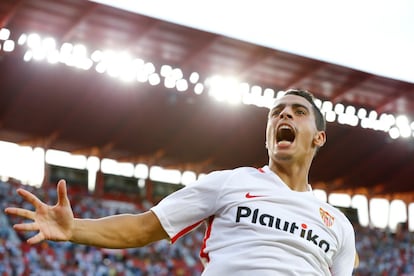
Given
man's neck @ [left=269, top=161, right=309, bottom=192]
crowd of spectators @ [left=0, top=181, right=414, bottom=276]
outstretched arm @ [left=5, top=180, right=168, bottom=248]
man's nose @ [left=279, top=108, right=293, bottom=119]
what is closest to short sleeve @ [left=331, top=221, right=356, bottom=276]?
man's neck @ [left=269, top=161, right=309, bottom=192]

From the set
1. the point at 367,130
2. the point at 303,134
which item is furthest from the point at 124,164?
the point at 303,134

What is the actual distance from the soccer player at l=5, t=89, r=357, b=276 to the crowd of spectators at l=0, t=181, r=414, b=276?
12.3 m

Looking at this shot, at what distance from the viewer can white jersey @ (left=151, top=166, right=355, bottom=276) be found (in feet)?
8.43

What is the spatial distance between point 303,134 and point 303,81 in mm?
21645

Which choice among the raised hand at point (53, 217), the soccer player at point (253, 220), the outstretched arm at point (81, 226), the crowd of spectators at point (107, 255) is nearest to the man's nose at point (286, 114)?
the soccer player at point (253, 220)

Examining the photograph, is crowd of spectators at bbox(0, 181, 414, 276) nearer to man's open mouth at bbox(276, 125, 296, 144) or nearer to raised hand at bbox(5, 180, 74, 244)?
man's open mouth at bbox(276, 125, 296, 144)

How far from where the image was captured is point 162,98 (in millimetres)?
23484

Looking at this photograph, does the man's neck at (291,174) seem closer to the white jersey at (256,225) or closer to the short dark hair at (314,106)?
the white jersey at (256,225)

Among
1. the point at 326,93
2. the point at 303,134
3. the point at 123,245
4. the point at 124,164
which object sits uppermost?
the point at 326,93

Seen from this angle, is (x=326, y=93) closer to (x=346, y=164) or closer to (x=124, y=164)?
(x=346, y=164)

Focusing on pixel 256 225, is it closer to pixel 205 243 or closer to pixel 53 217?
pixel 205 243

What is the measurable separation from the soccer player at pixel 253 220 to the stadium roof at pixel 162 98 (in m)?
17.4

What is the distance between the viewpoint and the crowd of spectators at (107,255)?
1509cm

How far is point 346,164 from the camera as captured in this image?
28.9 meters
